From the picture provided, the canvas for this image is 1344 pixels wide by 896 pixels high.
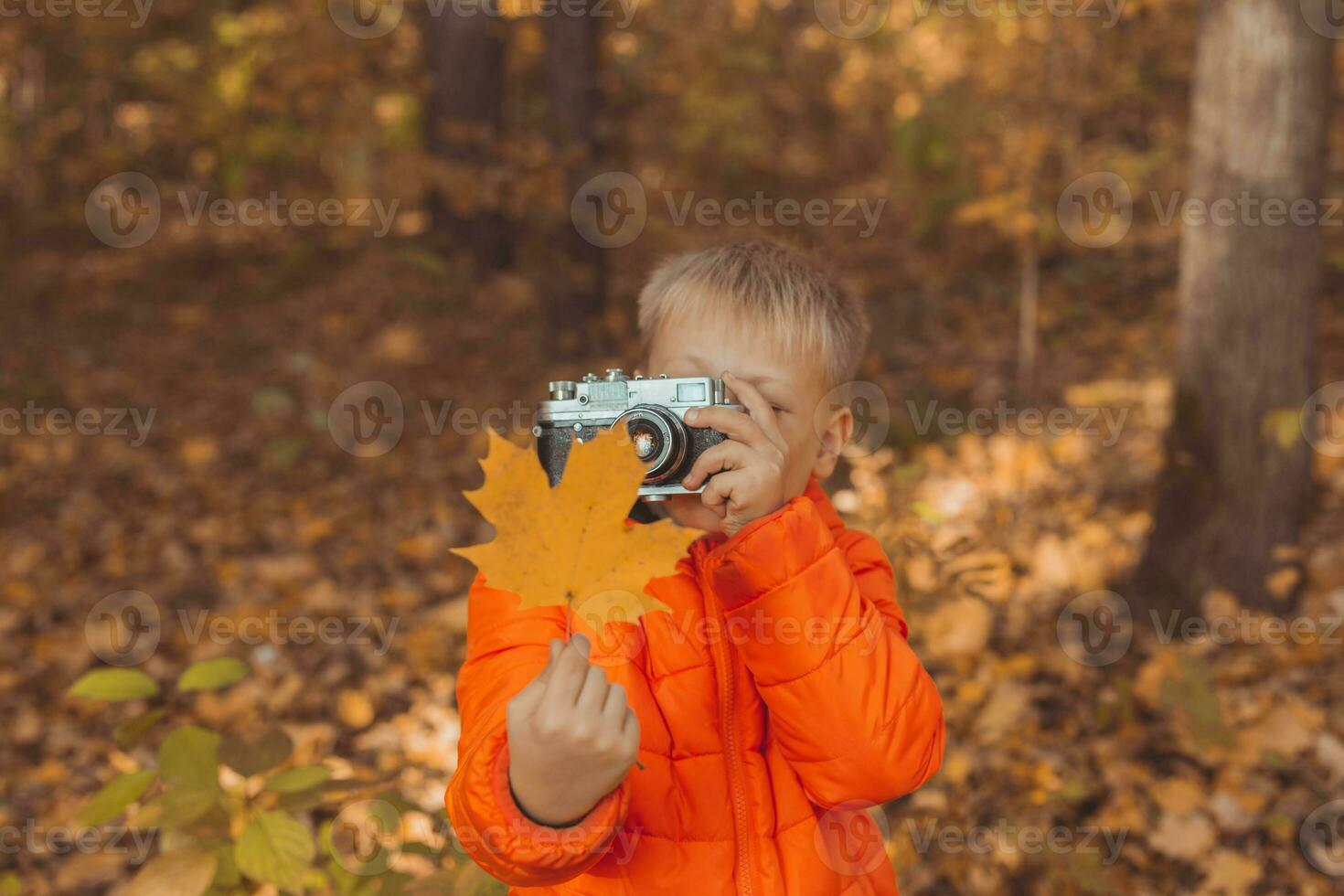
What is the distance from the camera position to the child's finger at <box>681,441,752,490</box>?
4.51ft

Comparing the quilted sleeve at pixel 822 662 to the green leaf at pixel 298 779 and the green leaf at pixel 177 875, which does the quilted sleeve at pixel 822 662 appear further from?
the green leaf at pixel 177 875

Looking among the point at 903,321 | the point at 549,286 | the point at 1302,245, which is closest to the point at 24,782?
the point at 549,286

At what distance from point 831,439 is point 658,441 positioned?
47cm

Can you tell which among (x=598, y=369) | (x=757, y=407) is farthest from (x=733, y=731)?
(x=598, y=369)

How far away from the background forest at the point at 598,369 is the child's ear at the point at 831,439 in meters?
0.41

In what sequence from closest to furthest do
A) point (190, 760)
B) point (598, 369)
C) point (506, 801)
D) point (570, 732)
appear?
point (570, 732) < point (506, 801) < point (190, 760) < point (598, 369)

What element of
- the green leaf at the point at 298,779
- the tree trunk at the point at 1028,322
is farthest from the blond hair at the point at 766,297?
the tree trunk at the point at 1028,322

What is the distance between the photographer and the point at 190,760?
182 cm

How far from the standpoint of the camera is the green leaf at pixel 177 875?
1.68 meters

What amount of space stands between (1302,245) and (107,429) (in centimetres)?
618

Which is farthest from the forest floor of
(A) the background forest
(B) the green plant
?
(B) the green plant

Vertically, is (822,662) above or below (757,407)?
below

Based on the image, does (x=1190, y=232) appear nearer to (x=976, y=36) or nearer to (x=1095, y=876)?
(x=1095, y=876)

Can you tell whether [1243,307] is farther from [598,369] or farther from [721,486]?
[598,369]
